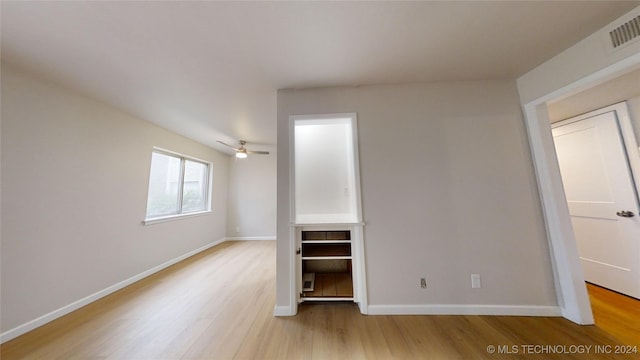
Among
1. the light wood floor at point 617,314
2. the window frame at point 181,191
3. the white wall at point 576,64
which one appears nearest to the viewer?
the white wall at point 576,64

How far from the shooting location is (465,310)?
74.5 inches

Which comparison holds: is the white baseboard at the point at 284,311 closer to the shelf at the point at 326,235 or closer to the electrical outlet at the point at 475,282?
the shelf at the point at 326,235

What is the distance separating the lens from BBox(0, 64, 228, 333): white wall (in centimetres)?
171

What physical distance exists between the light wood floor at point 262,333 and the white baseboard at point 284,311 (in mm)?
53

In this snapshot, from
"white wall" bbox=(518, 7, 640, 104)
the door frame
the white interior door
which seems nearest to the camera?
"white wall" bbox=(518, 7, 640, 104)

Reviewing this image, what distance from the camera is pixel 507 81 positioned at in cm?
208

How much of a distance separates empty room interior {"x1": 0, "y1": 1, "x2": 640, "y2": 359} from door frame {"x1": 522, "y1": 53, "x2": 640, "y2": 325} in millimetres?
16

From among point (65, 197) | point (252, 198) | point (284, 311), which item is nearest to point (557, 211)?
point (284, 311)

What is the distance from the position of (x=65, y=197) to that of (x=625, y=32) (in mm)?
5118

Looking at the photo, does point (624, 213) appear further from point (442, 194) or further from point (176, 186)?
point (176, 186)

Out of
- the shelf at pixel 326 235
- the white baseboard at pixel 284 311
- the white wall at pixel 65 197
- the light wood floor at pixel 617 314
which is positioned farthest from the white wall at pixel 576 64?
the white wall at pixel 65 197

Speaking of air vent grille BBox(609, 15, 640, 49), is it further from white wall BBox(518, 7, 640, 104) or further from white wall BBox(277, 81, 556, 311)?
white wall BBox(277, 81, 556, 311)

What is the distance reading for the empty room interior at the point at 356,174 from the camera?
142 centimetres

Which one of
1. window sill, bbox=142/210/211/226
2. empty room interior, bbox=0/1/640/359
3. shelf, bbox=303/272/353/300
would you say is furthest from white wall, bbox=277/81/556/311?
window sill, bbox=142/210/211/226
